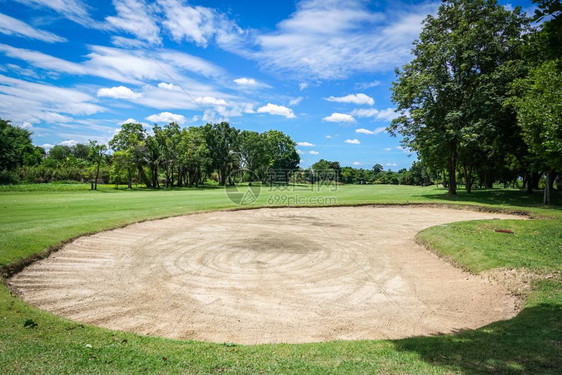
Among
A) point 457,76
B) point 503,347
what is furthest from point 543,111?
point 503,347

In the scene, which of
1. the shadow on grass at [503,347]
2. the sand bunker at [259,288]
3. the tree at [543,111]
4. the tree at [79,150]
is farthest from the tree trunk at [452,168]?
the tree at [79,150]

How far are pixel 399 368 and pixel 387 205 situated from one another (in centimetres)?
2650

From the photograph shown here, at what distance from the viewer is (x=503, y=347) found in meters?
5.08

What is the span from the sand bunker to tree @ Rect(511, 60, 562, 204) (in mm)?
14110

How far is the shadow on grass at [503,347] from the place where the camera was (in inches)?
175

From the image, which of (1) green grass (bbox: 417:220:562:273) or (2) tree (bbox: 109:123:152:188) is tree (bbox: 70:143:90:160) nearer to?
(2) tree (bbox: 109:123:152:188)

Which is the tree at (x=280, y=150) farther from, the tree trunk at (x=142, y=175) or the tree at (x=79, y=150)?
the tree at (x=79, y=150)

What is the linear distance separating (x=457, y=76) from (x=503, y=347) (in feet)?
117

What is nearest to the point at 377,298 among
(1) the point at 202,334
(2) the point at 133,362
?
(1) the point at 202,334

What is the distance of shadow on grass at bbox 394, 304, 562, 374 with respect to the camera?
445 centimetres

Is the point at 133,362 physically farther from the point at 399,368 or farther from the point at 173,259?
the point at 173,259

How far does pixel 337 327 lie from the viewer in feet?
22.7

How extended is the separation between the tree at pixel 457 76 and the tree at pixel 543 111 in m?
3.78

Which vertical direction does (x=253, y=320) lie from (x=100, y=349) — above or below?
below
